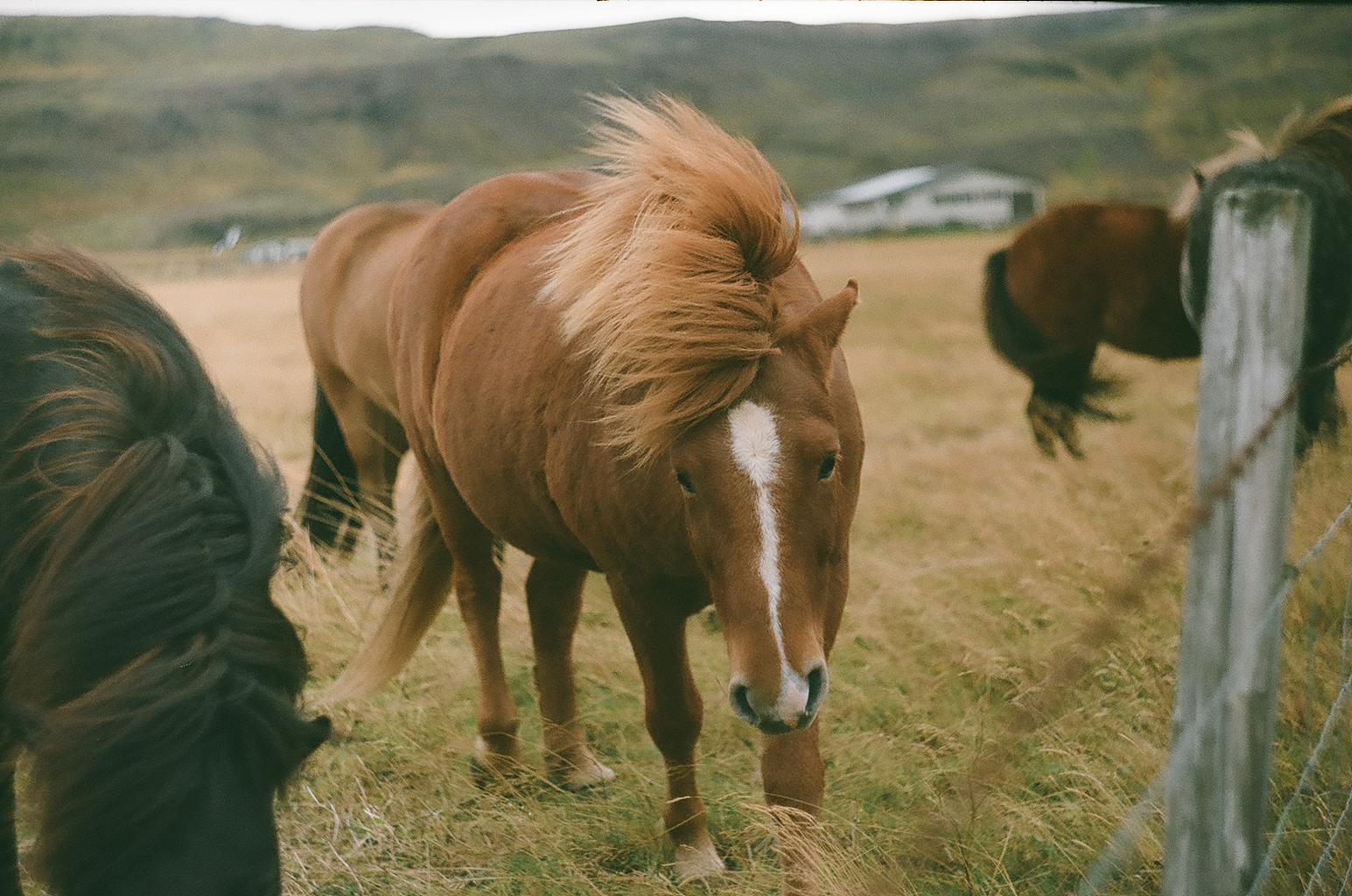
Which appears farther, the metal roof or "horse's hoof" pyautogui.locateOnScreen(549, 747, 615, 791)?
the metal roof

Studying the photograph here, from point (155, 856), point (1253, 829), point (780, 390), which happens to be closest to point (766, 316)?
point (780, 390)

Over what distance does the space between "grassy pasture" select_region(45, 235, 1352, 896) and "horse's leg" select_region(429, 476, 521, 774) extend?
0.57 feet

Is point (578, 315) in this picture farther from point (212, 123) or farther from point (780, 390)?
point (212, 123)

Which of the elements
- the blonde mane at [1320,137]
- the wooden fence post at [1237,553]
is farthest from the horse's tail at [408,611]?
the blonde mane at [1320,137]

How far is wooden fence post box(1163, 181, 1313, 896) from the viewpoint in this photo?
142 cm

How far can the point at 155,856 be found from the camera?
4.55 feet

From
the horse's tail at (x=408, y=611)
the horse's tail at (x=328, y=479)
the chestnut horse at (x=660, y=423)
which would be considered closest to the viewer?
the chestnut horse at (x=660, y=423)

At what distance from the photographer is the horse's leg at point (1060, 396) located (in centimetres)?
759

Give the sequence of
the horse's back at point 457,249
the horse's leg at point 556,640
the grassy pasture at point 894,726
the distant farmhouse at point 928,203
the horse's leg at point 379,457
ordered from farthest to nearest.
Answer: the distant farmhouse at point 928,203 → the horse's leg at point 379,457 → the horse's leg at point 556,640 → the horse's back at point 457,249 → the grassy pasture at point 894,726

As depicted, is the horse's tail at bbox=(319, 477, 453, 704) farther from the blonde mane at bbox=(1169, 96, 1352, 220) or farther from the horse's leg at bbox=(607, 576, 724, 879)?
the blonde mane at bbox=(1169, 96, 1352, 220)

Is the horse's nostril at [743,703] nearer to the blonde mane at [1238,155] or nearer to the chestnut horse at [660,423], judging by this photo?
the chestnut horse at [660,423]

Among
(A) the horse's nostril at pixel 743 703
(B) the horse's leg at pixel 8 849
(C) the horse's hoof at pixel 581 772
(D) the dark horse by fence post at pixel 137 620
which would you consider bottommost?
(C) the horse's hoof at pixel 581 772

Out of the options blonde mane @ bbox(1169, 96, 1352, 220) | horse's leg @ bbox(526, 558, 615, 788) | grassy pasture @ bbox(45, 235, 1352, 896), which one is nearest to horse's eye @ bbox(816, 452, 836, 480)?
grassy pasture @ bbox(45, 235, 1352, 896)

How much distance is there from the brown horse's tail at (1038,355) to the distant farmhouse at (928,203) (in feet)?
61.5
